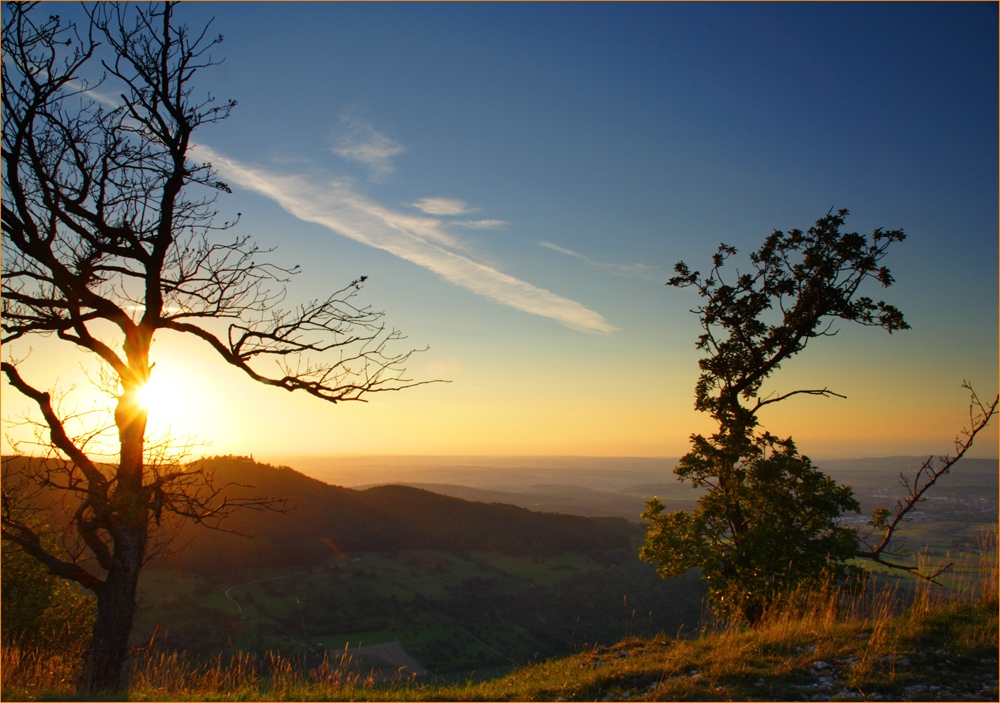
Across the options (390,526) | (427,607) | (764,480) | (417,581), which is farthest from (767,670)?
(390,526)

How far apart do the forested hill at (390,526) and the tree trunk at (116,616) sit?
275 feet

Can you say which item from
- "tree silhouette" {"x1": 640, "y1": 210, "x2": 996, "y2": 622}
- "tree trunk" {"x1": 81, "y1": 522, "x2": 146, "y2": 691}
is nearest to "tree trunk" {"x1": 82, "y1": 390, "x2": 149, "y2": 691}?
"tree trunk" {"x1": 81, "y1": 522, "x2": 146, "y2": 691}


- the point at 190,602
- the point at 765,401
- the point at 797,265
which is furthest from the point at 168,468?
the point at 190,602

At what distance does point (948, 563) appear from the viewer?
10.1 m

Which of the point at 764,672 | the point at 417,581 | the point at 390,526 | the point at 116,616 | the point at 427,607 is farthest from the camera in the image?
the point at 390,526

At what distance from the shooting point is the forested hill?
297 feet

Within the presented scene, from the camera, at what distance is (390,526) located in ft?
348

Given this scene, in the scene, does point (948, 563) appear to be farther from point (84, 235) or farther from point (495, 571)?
point (495, 571)

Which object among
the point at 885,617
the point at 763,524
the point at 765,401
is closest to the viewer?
the point at 885,617

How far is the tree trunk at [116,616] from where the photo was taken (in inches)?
336

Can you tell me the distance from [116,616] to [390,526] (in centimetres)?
10283

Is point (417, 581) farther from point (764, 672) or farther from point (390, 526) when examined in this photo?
point (764, 672)

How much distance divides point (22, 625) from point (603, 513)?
162609 millimetres

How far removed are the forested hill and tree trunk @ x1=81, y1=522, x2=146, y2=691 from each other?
275 feet
